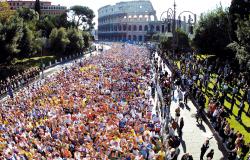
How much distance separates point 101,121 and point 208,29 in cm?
3363

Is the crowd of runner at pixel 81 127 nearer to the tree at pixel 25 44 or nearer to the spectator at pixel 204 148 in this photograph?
the spectator at pixel 204 148

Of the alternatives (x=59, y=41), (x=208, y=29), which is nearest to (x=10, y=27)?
(x=59, y=41)

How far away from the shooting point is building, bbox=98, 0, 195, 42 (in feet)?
544

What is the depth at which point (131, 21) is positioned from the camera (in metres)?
168

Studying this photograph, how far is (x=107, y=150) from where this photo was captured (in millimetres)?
16516

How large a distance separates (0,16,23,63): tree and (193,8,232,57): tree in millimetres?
23477

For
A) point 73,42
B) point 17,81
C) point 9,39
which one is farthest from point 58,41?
point 17,81

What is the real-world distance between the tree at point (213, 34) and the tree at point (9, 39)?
23477 millimetres

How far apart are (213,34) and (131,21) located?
120m

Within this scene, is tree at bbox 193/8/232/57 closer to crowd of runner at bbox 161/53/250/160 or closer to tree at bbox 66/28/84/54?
crowd of runner at bbox 161/53/250/160

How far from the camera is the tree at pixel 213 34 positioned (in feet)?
159

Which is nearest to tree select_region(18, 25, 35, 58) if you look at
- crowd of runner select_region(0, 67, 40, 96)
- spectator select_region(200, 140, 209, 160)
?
crowd of runner select_region(0, 67, 40, 96)

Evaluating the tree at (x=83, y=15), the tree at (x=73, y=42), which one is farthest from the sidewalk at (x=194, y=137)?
the tree at (x=83, y=15)

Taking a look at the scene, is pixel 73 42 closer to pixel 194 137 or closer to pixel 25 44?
pixel 25 44
